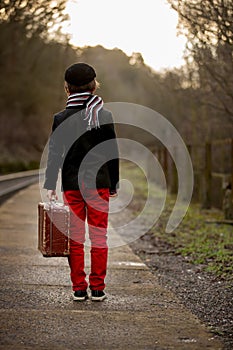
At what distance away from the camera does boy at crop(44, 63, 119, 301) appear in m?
5.84

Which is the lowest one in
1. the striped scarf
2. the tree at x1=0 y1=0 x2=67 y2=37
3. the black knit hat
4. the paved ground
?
the paved ground

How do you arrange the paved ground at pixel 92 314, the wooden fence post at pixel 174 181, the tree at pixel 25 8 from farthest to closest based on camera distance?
the wooden fence post at pixel 174 181 < the tree at pixel 25 8 < the paved ground at pixel 92 314

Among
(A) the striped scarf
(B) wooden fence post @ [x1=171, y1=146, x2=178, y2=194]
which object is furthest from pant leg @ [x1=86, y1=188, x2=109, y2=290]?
(B) wooden fence post @ [x1=171, y1=146, x2=178, y2=194]

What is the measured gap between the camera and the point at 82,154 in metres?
5.83

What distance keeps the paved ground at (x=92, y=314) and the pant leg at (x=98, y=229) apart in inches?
8.8

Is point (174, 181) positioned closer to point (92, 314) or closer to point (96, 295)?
point (96, 295)

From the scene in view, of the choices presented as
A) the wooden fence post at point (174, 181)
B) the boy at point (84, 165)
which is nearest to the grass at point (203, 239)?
the boy at point (84, 165)

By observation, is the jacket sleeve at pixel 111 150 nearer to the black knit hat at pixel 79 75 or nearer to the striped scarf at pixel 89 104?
the striped scarf at pixel 89 104

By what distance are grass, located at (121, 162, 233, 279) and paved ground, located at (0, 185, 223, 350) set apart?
994 mm

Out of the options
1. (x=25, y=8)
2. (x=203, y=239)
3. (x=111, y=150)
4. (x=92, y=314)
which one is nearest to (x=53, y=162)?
(x=111, y=150)

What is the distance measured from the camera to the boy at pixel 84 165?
584 centimetres

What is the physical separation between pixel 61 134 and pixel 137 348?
82.7 inches

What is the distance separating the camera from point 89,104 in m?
5.83

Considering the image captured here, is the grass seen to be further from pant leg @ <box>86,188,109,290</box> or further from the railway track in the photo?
the railway track
